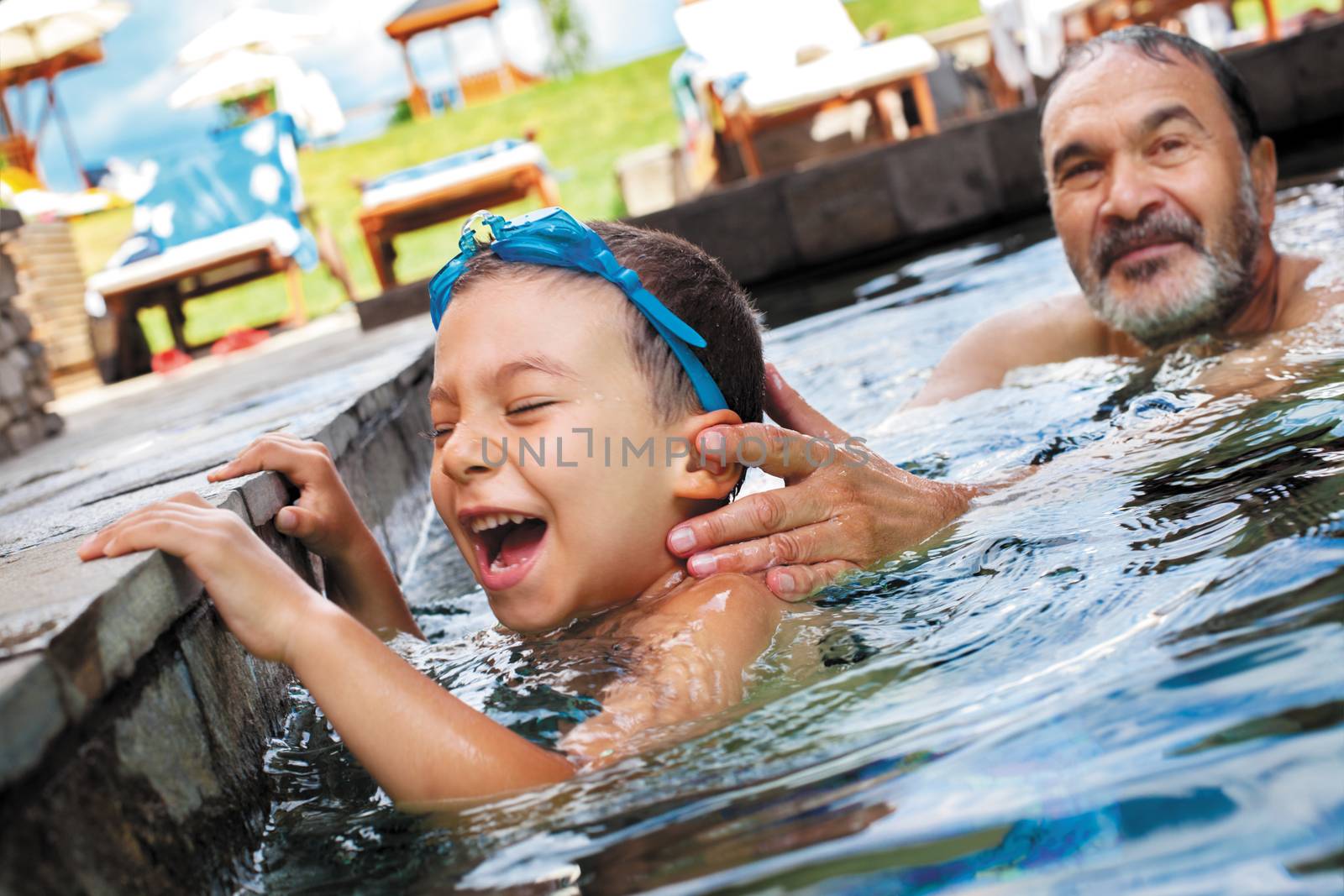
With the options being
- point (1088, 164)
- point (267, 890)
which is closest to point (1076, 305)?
point (1088, 164)

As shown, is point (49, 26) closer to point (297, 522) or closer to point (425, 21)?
point (425, 21)

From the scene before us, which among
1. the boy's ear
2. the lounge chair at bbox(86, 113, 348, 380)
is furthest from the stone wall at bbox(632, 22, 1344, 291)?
the boy's ear

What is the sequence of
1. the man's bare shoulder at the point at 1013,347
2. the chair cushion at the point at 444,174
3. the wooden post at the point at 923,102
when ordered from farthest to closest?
the chair cushion at the point at 444,174 → the wooden post at the point at 923,102 → the man's bare shoulder at the point at 1013,347

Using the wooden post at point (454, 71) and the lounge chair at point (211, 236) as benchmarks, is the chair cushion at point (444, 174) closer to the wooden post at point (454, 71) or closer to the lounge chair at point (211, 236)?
the lounge chair at point (211, 236)

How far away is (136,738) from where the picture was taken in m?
1.52

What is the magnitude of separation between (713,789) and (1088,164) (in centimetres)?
280

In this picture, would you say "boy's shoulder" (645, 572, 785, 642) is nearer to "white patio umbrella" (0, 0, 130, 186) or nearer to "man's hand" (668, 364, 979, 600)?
"man's hand" (668, 364, 979, 600)

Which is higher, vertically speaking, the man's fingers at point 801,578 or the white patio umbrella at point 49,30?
the white patio umbrella at point 49,30

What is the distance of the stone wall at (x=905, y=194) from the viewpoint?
893 cm

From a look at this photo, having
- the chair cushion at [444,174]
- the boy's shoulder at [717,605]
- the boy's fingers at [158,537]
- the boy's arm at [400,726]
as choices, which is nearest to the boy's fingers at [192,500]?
the boy's fingers at [158,537]

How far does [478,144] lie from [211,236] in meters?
8.71

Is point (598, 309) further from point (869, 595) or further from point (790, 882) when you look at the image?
point (790, 882)

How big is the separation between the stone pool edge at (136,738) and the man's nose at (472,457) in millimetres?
394

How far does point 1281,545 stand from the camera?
192 cm
